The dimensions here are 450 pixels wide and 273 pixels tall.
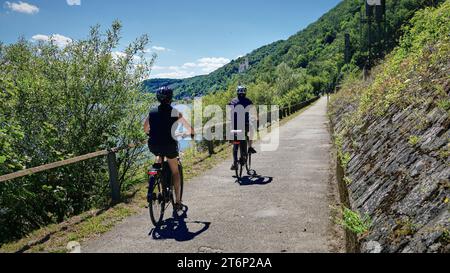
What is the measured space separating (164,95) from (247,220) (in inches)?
110

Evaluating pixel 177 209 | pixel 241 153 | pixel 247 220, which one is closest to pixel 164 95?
pixel 177 209

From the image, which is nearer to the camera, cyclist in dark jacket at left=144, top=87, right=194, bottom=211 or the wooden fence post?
cyclist in dark jacket at left=144, top=87, right=194, bottom=211

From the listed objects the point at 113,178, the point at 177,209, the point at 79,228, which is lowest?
the point at 79,228

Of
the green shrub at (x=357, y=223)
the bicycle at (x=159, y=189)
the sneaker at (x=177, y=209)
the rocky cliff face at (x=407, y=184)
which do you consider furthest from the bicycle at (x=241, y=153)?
the green shrub at (x=357, y=223)

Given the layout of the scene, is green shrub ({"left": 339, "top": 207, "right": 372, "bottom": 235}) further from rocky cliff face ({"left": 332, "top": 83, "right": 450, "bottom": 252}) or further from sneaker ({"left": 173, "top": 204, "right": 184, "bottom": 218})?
sneaker ({"left": 173, "top": 204, "right": 184, "bottom": 218})

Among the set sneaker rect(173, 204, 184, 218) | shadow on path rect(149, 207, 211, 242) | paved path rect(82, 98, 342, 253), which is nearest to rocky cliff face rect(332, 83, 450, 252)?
paved path rect(82, 98, 342, 253)

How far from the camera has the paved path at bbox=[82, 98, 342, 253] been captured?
5684 mm

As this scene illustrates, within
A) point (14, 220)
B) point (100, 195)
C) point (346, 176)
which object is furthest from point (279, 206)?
point (14, 220)

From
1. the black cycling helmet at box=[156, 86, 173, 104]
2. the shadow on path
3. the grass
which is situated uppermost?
the black cycling helmet at box=[156, 86, 173, 104]

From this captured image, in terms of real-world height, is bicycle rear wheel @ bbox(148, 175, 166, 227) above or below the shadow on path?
above

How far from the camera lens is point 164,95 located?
260 inches

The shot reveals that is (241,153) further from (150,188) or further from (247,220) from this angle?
(150,188)

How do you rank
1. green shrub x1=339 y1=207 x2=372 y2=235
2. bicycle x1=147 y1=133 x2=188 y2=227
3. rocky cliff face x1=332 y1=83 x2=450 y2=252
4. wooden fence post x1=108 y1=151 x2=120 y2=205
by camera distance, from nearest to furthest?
rocky cliff face x1=332 y1=83 x2=450 y2=252 < green shrub x1=339 y1=207 x2=372 y2=235 < bicycle x1=147 y1=133 x2=188 y2=227 < wooden fence post x1=108 y1=151 x2=120 y2=205
